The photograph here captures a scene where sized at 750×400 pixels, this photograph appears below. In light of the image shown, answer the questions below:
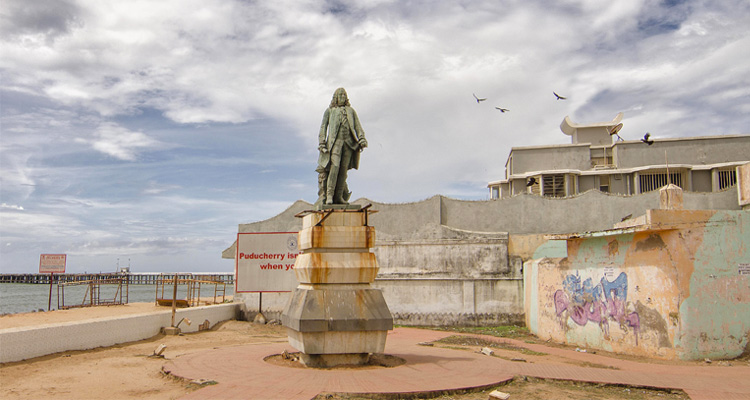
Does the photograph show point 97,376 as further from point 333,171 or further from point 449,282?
point 449,282

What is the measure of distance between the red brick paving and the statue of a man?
130 inches

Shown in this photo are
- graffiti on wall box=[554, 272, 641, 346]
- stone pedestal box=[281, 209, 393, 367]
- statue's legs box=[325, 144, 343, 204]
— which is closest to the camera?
stone pedestal box=[281, 209, 393, 367]

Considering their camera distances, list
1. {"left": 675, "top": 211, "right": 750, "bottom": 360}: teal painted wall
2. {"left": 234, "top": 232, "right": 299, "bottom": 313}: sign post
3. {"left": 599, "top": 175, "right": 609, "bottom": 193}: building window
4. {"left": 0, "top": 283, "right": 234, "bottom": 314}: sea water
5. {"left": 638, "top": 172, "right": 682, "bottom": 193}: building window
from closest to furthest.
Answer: {"left": 675, "top": 211, "right": 750, "bottom": 360}: teal painted wall
{"left": 234, "top": 232, "right": 299, "bottom": 313}: sign post
{"left": 638, "top": 172, "right": 682, "bottom": 193}: building window
{"left": 599, "top": 175, "right": 609, "bottom": 193}: building window
{"left": 0, "top": 283, "right": 234, "bottom": 314}: sea water

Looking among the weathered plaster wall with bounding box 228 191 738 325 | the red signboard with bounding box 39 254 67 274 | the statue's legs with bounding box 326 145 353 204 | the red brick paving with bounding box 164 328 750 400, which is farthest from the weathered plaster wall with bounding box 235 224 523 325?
the red signboard with bounding box 39 254 67 274

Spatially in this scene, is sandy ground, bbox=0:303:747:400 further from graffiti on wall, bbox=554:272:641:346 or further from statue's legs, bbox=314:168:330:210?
statue's legs, bbox=314:168:330:210

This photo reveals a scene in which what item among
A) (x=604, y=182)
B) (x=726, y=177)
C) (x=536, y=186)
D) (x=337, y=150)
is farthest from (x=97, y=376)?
(x=726, y=177)

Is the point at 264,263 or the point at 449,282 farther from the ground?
the point at 264,263

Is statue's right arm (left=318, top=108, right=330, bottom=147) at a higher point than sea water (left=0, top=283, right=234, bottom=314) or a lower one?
higher

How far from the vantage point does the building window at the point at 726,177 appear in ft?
94.1

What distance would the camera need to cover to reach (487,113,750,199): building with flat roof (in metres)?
29.2

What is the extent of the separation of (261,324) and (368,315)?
11.9 m

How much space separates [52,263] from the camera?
100ft

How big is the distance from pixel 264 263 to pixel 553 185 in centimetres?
1769

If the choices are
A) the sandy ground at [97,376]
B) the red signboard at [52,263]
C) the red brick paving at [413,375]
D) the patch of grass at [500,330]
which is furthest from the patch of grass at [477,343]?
the red signboard at [52,263]
